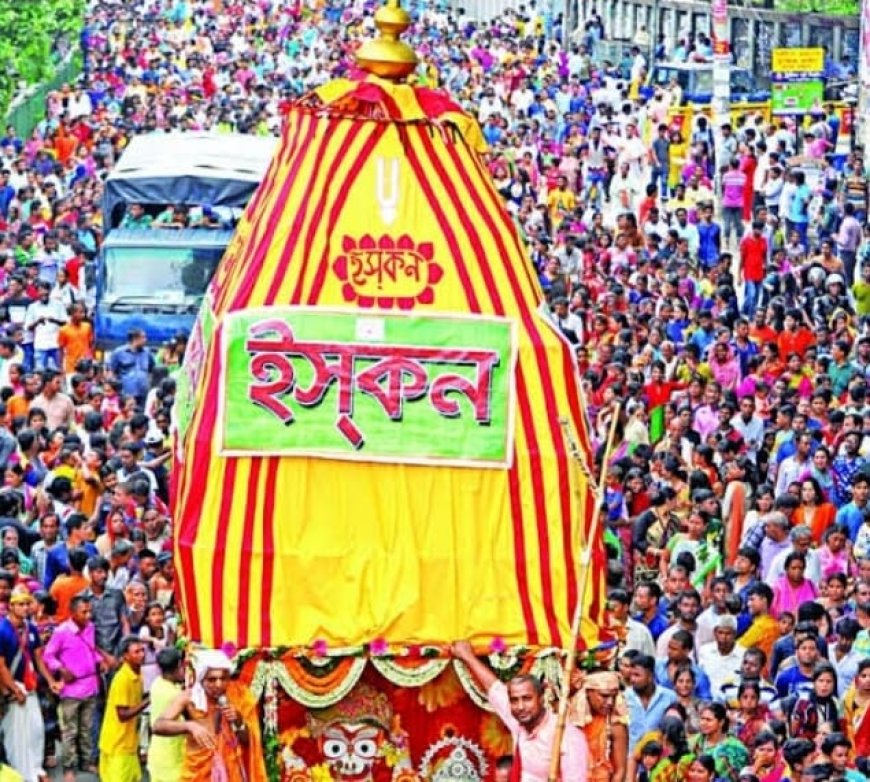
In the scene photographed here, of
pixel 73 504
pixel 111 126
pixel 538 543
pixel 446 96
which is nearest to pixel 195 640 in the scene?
pixel 538 543

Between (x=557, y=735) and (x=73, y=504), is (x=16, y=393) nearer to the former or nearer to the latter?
(x=73, y=504)

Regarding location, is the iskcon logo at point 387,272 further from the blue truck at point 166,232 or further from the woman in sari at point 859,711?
the blue truck at point 166,232

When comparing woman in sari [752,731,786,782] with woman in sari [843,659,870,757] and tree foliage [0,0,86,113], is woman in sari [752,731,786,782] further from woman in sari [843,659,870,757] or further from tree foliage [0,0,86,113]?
tree foliage [0,0,86,113]

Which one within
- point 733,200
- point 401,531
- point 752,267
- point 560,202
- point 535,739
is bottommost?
point 560,202

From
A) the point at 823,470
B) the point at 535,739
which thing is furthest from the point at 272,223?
the point at 823,470

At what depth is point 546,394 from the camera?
16.3 meters

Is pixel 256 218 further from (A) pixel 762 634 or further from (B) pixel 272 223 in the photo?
(A) pixel 762 634

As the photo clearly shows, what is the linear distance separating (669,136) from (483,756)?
25310 mm

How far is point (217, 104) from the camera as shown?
50.4 metres

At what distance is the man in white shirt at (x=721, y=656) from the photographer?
18.6m

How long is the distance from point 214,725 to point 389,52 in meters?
3.23

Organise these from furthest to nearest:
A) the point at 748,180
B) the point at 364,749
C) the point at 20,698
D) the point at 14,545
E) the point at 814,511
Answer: the point at 748,180 < the point at 814,511 < the point at 14,545 < the point at 20,698 < the point at 364,749

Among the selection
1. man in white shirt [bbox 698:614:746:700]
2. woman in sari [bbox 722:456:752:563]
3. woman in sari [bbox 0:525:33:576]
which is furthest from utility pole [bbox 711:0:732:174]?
man in white shirt [bbox 698:614:746:700]

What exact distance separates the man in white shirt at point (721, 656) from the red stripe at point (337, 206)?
11.3 feet
